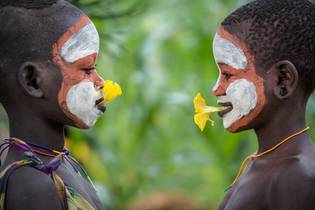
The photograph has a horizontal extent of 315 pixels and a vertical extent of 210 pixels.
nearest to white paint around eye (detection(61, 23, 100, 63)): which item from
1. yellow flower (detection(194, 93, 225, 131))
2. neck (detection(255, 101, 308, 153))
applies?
yellow flower (detection(194, 93, 225, 131))

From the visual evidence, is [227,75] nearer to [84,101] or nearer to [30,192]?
[84,101]

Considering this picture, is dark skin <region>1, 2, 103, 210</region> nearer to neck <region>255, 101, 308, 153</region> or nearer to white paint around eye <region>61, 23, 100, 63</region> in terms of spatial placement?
white paint around eye <region>61, 23, 100, 63</region>

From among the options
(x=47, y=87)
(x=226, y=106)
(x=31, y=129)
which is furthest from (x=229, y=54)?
(x=31, y=129)

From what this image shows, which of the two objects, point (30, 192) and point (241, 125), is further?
point (241, 125)

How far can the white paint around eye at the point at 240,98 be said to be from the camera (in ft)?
12.3

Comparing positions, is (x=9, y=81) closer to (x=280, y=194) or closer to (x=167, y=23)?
(x=280, y=194)

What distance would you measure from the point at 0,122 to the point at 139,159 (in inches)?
107

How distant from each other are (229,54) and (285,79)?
9.7 inches

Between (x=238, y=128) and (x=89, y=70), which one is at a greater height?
(x=89, y=70)

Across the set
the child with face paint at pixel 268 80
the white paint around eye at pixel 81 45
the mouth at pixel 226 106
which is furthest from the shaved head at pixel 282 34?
the white paint around eye at pixel 81 45

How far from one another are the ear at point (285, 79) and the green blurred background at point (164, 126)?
117 inches

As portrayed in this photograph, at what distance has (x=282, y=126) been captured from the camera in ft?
12.2

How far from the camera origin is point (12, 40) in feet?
11.7

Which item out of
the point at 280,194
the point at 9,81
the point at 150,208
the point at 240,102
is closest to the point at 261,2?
the point at 240,102
